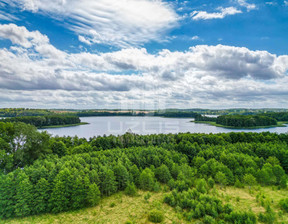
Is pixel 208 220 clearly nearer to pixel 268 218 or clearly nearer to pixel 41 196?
pixel 268 218

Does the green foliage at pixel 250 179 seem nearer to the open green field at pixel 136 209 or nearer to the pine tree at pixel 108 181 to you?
the open green field at pixel 136 209

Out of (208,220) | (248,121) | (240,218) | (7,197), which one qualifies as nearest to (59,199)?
(7,197)

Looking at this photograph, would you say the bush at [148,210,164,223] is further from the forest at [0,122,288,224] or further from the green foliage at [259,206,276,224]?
the green foliage at [259,206,276,224]

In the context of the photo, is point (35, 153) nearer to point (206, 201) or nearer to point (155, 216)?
point (155, 216)

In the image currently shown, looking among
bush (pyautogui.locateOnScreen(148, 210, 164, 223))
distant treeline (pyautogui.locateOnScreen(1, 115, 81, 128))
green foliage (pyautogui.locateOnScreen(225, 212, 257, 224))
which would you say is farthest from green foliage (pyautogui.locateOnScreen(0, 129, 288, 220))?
distant treeline (pyautogui.locateOnScreen(1, 115, 81, 128))

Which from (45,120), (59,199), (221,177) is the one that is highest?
(45,120)

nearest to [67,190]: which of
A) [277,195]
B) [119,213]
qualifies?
[119,213]
